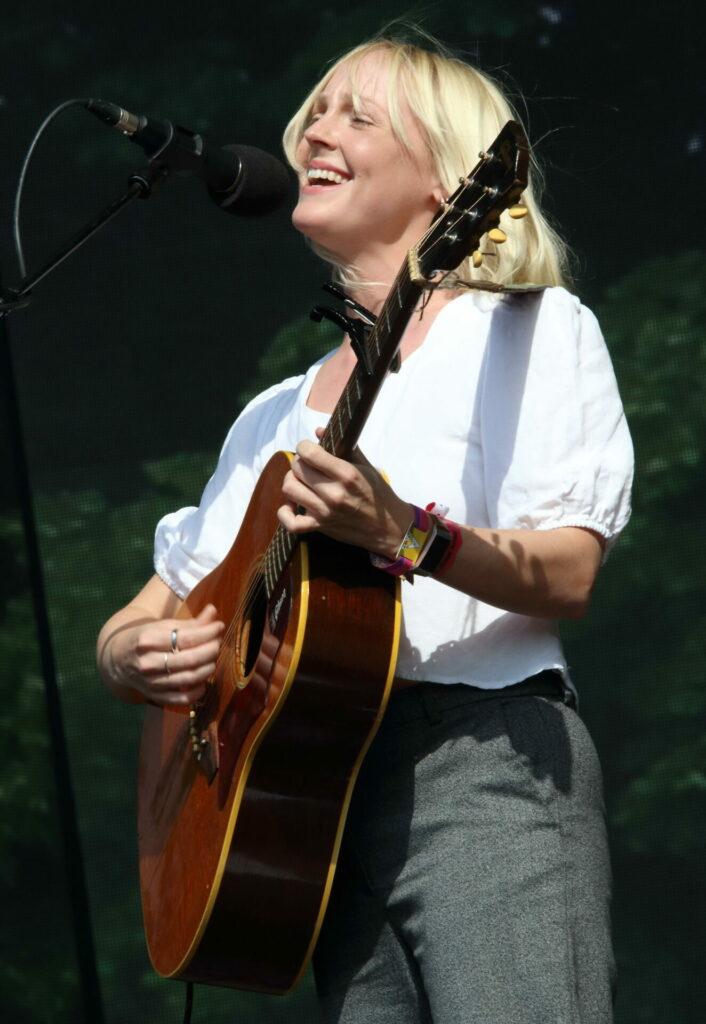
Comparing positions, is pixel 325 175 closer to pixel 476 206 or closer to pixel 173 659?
pixel 476 206

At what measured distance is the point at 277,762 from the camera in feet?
5.63

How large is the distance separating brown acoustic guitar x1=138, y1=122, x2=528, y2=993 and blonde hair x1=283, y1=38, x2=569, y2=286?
37cm

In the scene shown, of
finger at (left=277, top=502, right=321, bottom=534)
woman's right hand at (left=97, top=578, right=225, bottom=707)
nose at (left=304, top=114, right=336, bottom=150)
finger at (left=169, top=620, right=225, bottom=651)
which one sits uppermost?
nose at (left=304, top=114, right=336, bottom=150)

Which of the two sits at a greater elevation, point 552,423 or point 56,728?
point 552,423

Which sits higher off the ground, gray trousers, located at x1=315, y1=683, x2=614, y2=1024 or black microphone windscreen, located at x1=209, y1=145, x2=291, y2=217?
black microphone windscreen, located at x1=209, y1=145, x2=291, y2=217

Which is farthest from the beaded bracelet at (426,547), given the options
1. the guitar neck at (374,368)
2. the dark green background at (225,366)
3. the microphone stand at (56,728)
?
the microphone stand at (56,728)

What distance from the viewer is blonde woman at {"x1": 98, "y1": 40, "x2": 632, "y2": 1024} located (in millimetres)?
1613

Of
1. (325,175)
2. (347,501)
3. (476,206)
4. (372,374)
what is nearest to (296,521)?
(347,501)

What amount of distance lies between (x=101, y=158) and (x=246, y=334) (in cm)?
54

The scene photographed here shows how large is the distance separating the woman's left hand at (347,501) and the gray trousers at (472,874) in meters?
0.26

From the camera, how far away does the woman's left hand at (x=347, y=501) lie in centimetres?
157

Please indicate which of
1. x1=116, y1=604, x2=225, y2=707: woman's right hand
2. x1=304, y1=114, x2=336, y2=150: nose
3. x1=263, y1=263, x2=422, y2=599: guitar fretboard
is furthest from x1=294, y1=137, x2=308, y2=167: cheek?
x1=116, y1=604, x2=225, y2=707: woman's right hand

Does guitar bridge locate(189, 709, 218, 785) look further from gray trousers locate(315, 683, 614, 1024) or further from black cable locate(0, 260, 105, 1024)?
black cable locate(0, 260, 105, 1024)

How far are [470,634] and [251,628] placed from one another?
32cm
